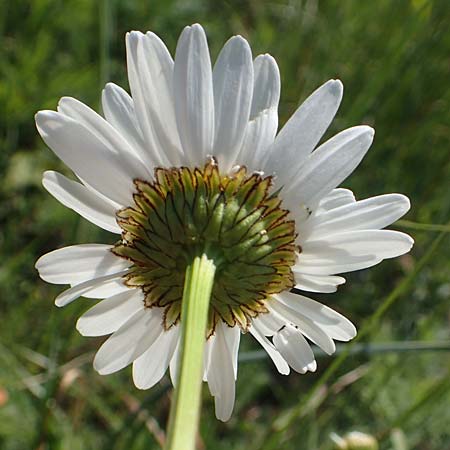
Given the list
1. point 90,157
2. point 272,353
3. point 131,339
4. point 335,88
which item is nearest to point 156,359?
point 131,339

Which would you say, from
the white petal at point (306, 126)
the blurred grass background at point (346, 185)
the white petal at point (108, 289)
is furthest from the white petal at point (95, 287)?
the blurred grass background at point (346, 185)

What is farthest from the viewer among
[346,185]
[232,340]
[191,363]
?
[346,185]

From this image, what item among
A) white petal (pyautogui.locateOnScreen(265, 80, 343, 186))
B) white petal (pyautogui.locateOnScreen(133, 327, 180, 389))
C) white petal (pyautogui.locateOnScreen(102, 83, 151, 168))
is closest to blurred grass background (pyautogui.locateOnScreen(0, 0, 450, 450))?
white petal (pyautogui.locateOnScreen(133, 327, 180, 389))

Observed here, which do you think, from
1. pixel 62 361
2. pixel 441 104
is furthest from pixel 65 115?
pixel 441 104

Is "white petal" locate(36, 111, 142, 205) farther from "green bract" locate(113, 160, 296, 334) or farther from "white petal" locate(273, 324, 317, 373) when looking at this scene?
"white petal" locate(273, 324, 317, 373)

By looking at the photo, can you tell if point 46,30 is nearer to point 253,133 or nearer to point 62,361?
point 62,361

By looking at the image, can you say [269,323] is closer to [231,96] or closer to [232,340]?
[232,340]
